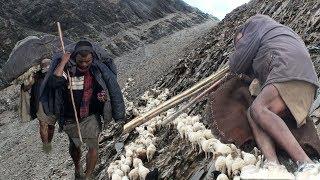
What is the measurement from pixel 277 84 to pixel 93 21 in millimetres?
34667

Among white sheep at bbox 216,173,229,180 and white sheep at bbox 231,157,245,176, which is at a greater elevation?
white sheep at bbox 231,157,245,176

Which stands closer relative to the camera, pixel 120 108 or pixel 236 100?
pixel 236 100

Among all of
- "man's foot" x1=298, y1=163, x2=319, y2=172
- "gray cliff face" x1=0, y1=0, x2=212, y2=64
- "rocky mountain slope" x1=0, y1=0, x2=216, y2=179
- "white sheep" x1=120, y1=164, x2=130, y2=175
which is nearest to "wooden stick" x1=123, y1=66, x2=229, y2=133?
"white sheep" x1=120, y1=164, x2=130, y2=175

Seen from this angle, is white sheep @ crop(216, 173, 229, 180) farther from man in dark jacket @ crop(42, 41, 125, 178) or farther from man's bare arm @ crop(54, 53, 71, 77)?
man's bare arm @ crop(54, 53, 71, 77)

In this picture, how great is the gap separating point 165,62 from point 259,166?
23552 millimetres

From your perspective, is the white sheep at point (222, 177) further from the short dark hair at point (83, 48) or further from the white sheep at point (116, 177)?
the short dark hair at point (83, 48)

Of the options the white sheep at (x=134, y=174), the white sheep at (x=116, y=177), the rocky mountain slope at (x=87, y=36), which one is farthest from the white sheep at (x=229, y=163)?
the rocky mountain slope at (x=87, y=36)

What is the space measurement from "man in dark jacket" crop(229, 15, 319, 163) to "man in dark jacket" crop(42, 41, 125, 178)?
91.3 inches

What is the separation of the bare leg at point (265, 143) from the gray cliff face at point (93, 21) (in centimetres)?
2332

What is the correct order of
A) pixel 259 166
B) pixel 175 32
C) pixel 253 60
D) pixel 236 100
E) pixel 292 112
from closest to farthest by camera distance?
1. pixel 259 166
2. pixel 292 112
3. pixel 253 60
4. pixel 236 100
5. pixel 175 32

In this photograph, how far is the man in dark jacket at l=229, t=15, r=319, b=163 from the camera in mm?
4828

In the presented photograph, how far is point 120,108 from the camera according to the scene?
7.20 m

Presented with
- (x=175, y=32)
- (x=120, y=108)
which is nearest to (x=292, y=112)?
(x=120, y=108)

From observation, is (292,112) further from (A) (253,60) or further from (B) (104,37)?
(B) (104,37)
